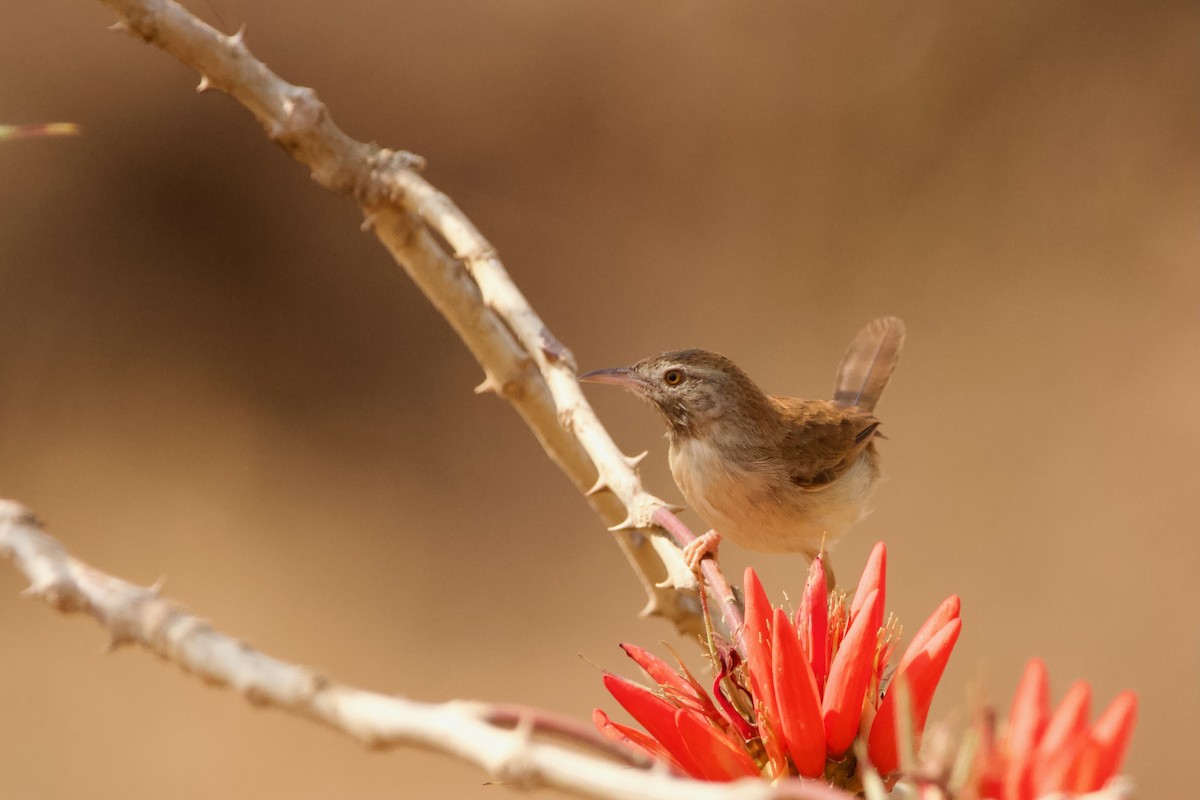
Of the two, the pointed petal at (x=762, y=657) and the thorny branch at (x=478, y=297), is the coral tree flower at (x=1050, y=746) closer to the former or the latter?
the pointed petal at (x=762, y=657)

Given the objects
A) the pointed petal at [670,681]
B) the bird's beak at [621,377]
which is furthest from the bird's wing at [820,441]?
the pointed petal at [670,681]

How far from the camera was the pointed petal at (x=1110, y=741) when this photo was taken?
69 centimetres

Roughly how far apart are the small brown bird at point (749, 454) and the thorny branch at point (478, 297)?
1169 mm

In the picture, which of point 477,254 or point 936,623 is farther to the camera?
point 477,254

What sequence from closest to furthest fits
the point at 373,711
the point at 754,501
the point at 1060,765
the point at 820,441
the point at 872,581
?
the point at 373,711
the point at 1060,765
the point at 872,581
the point at 754,501
the point at 820,441

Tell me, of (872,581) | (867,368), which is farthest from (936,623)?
(867,368)

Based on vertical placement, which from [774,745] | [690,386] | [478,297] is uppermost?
[690,386]

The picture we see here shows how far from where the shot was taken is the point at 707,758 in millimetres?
907

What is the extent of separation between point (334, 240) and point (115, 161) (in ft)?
2.92

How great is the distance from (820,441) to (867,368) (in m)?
0.56

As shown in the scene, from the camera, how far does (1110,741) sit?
696 mm

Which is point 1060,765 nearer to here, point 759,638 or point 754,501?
point 759,638

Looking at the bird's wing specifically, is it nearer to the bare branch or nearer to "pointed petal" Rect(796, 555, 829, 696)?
"pointed petal" Rect(796, 555, 829, 696)

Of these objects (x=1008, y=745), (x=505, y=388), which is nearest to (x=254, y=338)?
(x=505, y=388)
